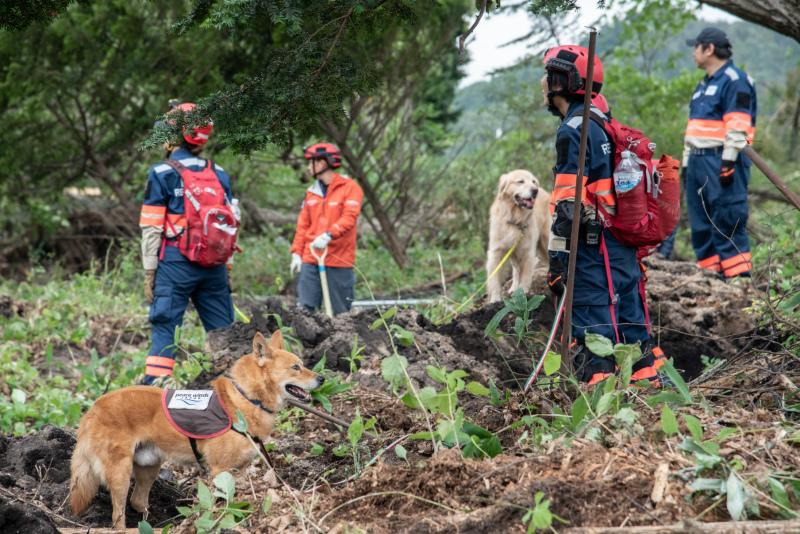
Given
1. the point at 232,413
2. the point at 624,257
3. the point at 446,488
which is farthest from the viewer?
the point at 624,257

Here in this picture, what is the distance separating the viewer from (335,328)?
17.3ft

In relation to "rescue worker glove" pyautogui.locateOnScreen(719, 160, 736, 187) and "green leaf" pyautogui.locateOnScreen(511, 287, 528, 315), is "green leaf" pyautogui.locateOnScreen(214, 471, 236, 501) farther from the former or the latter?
"rescue worker glove" pyautogui.locateOnScreen(719, 160, 736, 187)

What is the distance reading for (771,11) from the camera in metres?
4.54

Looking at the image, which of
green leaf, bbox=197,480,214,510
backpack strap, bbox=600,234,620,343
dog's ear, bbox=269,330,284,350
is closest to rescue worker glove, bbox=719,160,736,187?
backpack strap, bbox=600,234,620,343

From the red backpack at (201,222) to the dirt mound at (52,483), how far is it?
6.24 ft

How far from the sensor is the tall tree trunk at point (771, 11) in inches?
177

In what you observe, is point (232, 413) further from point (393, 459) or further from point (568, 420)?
point (568, 420)

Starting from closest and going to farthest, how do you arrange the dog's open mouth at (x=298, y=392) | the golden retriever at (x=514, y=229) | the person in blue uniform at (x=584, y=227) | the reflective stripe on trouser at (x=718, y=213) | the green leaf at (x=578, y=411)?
the green leaf at (x=578, y=411) < the dog's open mouth at (x=298, y=392) < the person in blue uniform at (x=584, y=227) < the golden retriever at (x=514, y=229) < the reflective stripe on trouser at (x=718, y=213)

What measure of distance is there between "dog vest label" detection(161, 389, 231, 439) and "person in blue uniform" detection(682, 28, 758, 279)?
5.94 meters

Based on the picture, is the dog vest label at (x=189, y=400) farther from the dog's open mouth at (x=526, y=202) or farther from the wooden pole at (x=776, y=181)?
the dog's open mouth at (x=526, y=202)

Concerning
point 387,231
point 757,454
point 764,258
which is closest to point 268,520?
point 757,454

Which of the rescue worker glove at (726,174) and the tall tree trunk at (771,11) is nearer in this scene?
the tall tree trunk at (771,11)

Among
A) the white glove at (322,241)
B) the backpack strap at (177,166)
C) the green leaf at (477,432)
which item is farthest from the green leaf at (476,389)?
the white glove at (322,241)

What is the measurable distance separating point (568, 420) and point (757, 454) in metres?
0.77
